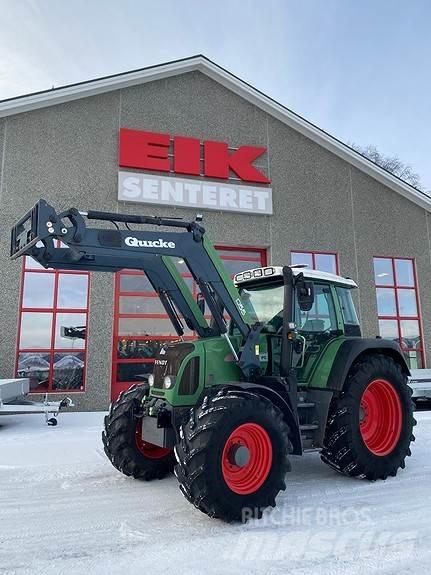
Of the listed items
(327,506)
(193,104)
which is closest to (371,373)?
(327,506)

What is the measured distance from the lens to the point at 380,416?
529cm

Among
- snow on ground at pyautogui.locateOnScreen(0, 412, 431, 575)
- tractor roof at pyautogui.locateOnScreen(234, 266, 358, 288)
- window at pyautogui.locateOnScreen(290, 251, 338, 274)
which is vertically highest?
window at pyautogui.locateOnScreen(290, 251, 338, 274)

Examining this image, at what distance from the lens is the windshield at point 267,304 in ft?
16.5

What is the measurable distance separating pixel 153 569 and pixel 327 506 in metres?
1.82

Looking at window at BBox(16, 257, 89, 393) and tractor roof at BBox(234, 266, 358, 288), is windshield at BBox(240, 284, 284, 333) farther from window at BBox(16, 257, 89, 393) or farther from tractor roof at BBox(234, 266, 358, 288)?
window at BBox(16, 257, 89, 393)

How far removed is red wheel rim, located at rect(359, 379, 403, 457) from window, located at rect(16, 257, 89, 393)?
719 centimetres

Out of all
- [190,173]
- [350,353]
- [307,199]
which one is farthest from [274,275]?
[307,199]

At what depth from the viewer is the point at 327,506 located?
13.1ft

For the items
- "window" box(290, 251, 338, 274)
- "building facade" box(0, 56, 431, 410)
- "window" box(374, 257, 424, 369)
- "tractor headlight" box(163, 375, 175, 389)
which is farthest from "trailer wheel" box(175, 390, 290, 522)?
"window" box(374, 257, 424, 369)

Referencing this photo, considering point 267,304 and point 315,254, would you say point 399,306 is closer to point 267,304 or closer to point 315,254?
point 315,254

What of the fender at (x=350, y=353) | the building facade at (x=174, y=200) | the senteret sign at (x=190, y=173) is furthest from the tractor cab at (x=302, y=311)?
the senteret sign at (x=190, y=173)

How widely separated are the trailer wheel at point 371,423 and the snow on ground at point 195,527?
0.21 metres

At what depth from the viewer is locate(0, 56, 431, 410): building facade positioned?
34.6ft

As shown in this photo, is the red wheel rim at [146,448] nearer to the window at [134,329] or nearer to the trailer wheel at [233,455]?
the trailer wheel at [233,455]
